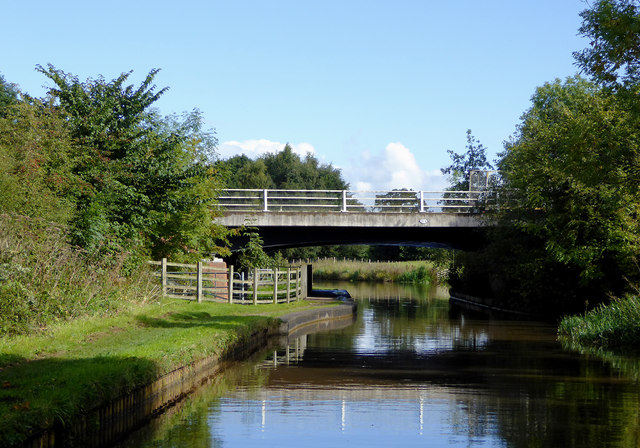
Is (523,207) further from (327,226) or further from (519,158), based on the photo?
(327,226)

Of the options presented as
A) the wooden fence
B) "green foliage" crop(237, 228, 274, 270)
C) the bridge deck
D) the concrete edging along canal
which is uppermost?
the bridge deck

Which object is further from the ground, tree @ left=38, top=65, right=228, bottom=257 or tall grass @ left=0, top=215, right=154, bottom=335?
tree @ left=38, top=65, right=228, bottom=257

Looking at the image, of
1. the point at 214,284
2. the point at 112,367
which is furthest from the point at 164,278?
the point at 112,367

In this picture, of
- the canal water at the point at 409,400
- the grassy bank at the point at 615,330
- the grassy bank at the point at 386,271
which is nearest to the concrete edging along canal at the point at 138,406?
the canal water at the point at 409,400

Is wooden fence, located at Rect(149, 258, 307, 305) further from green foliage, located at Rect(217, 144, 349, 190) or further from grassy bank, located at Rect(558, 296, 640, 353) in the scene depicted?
green foliage, located at Rect(217, 144, 349, 190)

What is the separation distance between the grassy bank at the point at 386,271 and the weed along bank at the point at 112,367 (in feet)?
161

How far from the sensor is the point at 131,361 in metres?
11.9

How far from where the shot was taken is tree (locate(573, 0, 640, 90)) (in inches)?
A: 701

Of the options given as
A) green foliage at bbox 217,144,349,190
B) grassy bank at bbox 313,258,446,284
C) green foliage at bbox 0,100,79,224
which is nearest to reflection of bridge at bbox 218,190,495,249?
green foliage at bbox 0,100,79,224

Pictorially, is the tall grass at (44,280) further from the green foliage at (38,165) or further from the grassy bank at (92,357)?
the green foliage at (38,165)

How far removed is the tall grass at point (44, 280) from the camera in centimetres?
1451

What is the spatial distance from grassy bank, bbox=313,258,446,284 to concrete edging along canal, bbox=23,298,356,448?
52.7m

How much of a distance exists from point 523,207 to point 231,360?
21995mm

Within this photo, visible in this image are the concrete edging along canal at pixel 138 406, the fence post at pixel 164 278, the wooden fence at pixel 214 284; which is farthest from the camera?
the wooden fence at pixel 214 284
